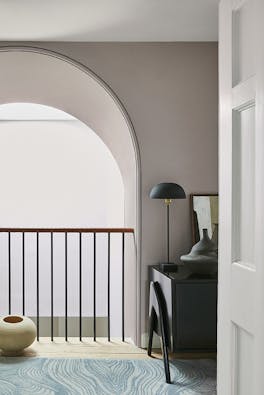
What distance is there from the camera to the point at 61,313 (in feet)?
24.3

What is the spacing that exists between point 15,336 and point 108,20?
225cm

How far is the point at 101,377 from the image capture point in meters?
3.89

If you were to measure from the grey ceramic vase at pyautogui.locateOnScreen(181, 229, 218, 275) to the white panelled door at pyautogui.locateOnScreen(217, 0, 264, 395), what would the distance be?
6.12ft

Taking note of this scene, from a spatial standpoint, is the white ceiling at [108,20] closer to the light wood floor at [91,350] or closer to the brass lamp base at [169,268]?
the brass lamp base at [169,268]

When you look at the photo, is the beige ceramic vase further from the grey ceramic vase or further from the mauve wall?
the grey ceramic vase

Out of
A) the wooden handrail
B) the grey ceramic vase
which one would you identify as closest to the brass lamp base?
the grey ceramic vase

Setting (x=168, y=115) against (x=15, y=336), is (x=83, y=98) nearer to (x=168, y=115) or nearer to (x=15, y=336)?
(x=168, y=115)

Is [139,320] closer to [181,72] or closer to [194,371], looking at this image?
[194,371]

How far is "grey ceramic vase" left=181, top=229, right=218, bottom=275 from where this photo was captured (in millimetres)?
4000

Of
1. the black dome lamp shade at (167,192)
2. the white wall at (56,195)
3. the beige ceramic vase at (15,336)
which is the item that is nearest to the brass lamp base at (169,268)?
the black dome lamp shade at (167,192)

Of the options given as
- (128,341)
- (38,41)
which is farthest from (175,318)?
(38,41)

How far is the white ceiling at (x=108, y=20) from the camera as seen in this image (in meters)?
3.71

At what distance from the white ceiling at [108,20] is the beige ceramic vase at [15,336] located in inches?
81.8

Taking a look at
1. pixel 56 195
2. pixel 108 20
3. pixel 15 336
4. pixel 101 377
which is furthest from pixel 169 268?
pixel 56 195
